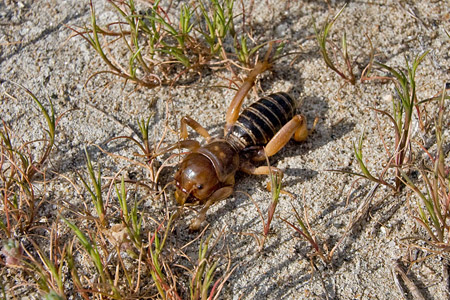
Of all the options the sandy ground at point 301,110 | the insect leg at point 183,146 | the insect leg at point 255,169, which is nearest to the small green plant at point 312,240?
the sandy ground at point 301,110

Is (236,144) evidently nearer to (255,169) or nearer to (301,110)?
(255,169)

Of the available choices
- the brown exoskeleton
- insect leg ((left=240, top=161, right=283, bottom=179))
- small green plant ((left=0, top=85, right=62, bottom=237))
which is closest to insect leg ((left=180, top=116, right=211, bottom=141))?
the brown exoskeleton

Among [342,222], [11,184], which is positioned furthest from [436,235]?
[11,184]

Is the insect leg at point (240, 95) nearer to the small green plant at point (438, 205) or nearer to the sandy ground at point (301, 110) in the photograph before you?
the sandy ground at point (301, 110)

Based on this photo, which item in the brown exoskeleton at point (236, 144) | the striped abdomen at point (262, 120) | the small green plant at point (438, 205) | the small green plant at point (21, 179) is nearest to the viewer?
the small green plant at point (438, 205)

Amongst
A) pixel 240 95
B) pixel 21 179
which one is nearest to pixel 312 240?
pixel 240 95

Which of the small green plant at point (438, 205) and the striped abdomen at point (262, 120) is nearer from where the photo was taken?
the small green plant at point (438, 205)

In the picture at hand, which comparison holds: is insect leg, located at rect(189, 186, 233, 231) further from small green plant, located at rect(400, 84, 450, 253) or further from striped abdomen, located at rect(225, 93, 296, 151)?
small green plant, located at rect(400, 84, 450, 253)
